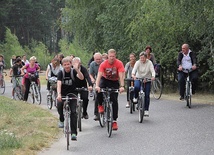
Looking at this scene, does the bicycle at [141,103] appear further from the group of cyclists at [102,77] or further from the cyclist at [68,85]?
the cyclist at [68,85]

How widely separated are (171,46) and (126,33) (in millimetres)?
4455

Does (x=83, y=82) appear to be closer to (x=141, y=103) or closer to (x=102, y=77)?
(x=102, y=77)

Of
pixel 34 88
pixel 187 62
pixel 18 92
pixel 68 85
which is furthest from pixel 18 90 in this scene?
pixel 68 85

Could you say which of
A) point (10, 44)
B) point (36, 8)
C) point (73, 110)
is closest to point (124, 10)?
point (73, 110)

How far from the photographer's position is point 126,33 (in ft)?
89.6

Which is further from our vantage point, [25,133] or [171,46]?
[171,46]

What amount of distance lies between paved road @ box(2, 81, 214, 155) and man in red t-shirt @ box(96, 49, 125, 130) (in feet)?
2.07

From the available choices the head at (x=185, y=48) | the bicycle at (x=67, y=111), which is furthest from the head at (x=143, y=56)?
the bicycle at (x=67, y=111)

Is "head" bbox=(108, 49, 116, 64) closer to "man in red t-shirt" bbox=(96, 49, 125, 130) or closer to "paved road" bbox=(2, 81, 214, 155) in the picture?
"man in red t-shirt" bbox=(96, 49, 125, 130)

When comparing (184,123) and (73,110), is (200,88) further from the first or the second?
(73,110)

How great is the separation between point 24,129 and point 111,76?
8.19 ft

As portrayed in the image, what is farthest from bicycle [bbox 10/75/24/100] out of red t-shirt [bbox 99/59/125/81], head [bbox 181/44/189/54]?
red t-shirt [bbox 99/59/125/81]

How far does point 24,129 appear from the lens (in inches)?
507

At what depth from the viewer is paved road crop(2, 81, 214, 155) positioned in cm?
993
